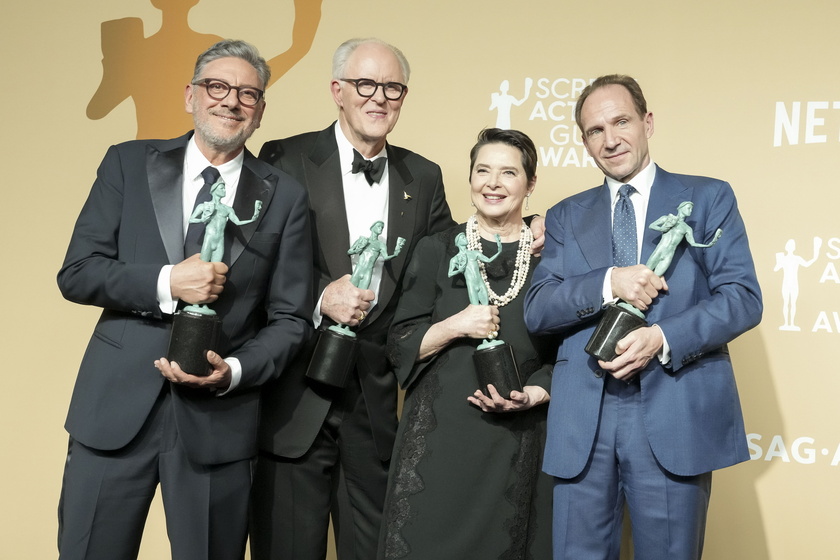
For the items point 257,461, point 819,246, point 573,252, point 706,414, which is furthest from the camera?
point 819,246

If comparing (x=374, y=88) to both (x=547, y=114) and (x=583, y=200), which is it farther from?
(x=547, y=114)

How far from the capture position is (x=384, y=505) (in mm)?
2854

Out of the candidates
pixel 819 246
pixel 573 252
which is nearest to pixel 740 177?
pixel 819 246

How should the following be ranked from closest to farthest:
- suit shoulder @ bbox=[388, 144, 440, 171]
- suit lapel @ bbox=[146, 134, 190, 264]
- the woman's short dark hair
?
suit lapel @ bbox=[146, 134, 190, 264], the woman's short dark hair, suit shoulder @ bbox=[388, 144, 440, 171]

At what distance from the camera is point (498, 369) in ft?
8.71

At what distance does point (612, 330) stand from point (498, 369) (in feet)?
1.26

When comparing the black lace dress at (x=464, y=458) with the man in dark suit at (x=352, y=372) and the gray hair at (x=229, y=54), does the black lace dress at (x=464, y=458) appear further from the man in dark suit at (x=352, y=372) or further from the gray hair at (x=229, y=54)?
the gray hair at (x=229, y=54)

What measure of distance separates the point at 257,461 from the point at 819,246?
8.13ft

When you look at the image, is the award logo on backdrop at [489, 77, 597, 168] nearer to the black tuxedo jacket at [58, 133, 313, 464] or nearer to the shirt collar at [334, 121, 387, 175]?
the shirt collar at [334, 121, 387, 175]

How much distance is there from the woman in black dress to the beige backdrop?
116 cm

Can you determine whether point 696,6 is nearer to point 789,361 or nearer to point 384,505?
point 789,361

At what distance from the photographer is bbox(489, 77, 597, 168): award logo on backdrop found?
155 inches

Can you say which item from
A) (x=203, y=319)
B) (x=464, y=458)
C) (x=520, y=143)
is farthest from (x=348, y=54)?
(x=464, y=458)

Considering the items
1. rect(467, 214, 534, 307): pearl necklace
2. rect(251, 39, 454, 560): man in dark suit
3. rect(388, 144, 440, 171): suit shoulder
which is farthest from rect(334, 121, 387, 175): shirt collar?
rect(467, 214, 534, 307): pearl necklace
